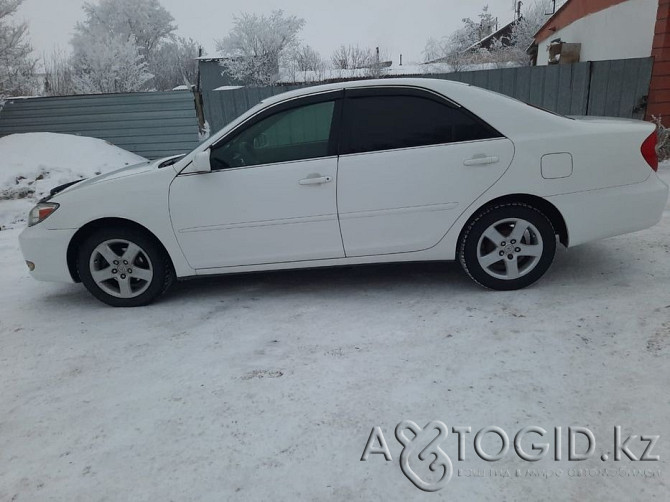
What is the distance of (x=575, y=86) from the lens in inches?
366

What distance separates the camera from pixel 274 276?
433cm

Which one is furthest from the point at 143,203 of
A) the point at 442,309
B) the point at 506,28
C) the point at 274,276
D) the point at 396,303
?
the point at 506,28

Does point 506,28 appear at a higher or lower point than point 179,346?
higher

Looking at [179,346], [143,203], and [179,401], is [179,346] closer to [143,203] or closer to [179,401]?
[179,401]

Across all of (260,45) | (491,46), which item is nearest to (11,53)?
(260,45)

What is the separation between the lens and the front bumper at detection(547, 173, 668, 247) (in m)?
3.35

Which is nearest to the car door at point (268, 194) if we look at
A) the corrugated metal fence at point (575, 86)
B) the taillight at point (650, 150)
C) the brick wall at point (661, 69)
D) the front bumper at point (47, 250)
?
the front bumper at point (47, 250)

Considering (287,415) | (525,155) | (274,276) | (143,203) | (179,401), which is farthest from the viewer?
(274,276)

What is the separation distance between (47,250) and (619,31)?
36.4 feet

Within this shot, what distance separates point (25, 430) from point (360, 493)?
1.70m

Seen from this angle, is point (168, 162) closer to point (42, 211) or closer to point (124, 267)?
point (124, 267)

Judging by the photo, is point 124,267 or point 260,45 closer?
point 124,267

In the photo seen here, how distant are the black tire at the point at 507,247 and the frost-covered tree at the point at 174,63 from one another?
29.3 metres

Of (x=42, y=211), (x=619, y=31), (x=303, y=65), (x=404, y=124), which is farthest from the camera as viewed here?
(x=303, y=65)
